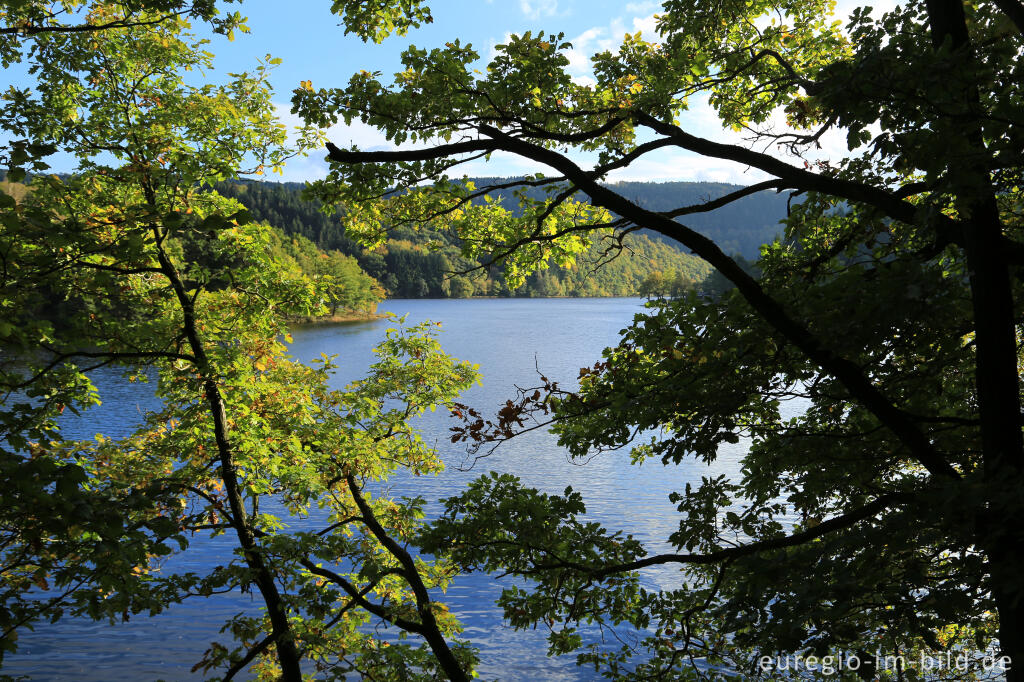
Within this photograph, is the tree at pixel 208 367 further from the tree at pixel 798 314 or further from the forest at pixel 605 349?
the tree at pixel 798 314

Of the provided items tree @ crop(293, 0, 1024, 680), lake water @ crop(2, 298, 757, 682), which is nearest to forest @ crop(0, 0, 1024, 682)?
tree @ crop(293, 0, 1024, 680)

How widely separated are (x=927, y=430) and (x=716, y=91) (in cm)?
434

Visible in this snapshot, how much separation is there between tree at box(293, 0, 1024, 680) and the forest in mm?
34

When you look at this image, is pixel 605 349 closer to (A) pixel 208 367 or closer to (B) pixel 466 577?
(A) pixel 208 367

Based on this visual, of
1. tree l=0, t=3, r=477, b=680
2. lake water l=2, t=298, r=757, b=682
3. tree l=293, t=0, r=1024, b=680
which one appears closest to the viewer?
tree l=293, t=0, r=1024, b=680

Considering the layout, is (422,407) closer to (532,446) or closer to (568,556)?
(568,556)

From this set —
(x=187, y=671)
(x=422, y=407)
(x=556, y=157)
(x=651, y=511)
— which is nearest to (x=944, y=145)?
(x=556, y=157)

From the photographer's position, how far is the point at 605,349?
6840 mm

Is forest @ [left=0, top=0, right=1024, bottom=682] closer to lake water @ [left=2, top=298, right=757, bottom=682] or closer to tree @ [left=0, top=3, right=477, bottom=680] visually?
tree @ [left=0, top=3, right=477, bottom=680]

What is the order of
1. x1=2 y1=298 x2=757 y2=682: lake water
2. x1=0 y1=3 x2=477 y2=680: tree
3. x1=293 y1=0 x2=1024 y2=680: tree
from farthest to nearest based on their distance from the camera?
1. x1=2 y1=298 x2=757 y2=682: lake water
2. x1=0 y1=3 x2=477 y2=680: tree
3. x1=293 y1=0 x2=1024 y2=680: tree

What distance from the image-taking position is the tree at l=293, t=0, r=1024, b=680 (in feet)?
11.9

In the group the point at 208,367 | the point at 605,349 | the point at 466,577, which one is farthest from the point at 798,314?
the point at 466,577

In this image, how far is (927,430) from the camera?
573 centimetres

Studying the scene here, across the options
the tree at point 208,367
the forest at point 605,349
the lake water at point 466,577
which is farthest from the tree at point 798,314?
the tree at point 208,367
